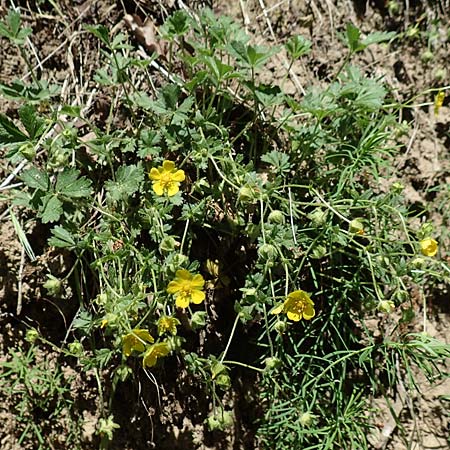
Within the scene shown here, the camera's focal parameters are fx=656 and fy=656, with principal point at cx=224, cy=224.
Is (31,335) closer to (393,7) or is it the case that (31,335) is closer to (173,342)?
(173,342)

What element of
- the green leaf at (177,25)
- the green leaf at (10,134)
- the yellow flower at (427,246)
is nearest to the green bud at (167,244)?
the green leaf at (10,134)

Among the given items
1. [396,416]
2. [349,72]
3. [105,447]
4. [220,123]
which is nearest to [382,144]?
[349,72]

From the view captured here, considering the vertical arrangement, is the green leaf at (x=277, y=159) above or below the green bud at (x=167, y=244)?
above

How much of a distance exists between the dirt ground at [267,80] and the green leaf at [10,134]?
0.61ft

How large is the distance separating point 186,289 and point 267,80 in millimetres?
993

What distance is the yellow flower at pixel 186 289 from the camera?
1.93m

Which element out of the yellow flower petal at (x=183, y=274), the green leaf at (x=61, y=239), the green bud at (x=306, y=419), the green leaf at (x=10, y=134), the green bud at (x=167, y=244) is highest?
Result: the green leaf at (x=10, y=134)

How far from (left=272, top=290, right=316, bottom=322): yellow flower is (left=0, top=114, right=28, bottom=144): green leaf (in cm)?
94

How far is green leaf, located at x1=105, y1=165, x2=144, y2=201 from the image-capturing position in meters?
2.06

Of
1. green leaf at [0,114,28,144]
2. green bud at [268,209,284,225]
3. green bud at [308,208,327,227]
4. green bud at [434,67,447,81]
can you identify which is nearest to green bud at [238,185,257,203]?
green bud at [268,209,284,225]

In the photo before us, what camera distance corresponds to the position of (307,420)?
2.08 metres

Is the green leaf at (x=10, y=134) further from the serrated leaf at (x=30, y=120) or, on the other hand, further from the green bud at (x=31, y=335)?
the green bud at (x=31, y=335)

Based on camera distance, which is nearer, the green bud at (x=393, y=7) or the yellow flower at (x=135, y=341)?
the yellow flower at (x=135, y=341)

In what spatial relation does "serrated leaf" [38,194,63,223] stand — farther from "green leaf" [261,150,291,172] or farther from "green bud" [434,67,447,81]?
"green bud" [434,67,447,81]
